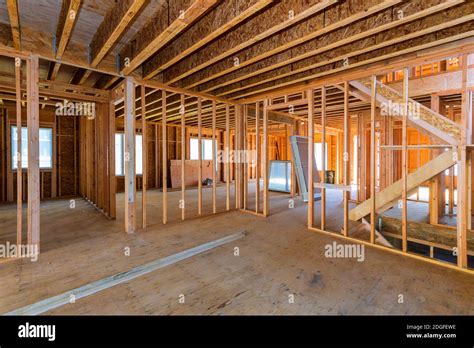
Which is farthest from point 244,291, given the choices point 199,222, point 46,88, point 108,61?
point 46,88

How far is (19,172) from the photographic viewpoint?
311 cm

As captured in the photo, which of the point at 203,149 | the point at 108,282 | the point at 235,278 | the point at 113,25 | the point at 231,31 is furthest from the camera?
the point at 203,149

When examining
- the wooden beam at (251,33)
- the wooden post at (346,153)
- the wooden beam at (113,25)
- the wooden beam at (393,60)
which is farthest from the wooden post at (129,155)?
the wooden post at (346,153)

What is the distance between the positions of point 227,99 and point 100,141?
3.00 m

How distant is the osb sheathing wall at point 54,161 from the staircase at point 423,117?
8083 mm

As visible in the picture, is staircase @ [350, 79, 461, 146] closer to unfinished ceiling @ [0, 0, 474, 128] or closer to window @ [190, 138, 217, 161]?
unfinished ceiling @ [0, 0, 474, 128]

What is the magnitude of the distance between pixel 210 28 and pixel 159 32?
0.59 metres

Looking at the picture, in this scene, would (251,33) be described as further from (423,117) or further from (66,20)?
(423,117)

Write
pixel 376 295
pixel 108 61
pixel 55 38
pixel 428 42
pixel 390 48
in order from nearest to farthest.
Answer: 1. pixel 376 295
2. pixel 428 42
3. pixel 390 48
4. pixel 55 38
5. pixel 108 61

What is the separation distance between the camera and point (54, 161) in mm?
7309

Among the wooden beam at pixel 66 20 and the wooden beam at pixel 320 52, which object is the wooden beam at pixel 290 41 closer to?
the wooden beam at pixel 320 52

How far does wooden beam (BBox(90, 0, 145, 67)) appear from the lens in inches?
90.3

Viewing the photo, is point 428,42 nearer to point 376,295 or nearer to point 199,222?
point 376,295

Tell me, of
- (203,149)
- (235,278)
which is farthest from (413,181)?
(203,149)
